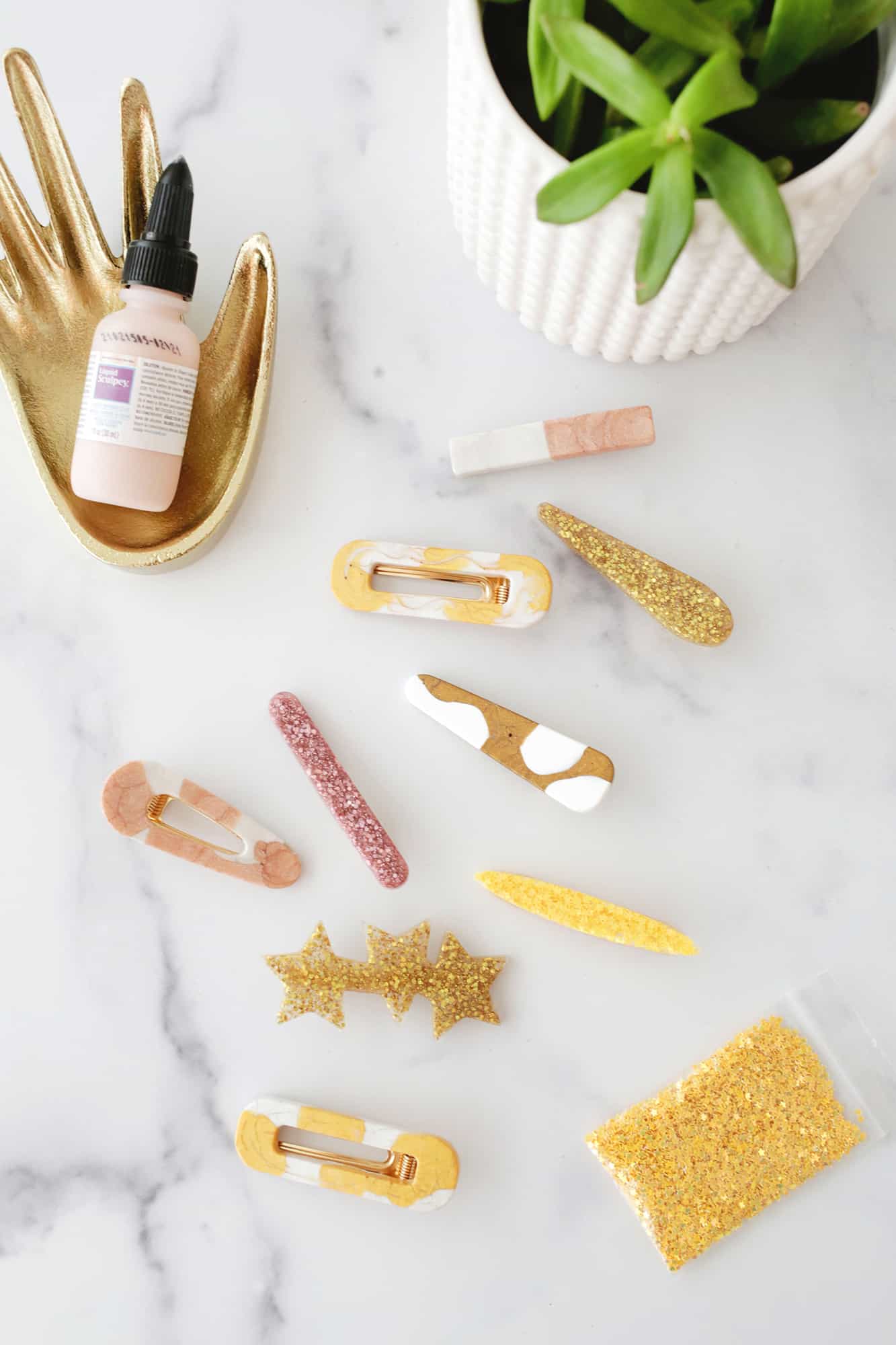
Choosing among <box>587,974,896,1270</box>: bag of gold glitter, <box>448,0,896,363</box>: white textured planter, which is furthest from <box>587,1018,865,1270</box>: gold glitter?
<box>448,0,896,363</box>: white textured planter

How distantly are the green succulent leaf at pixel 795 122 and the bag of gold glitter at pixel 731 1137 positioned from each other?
0.51 metres

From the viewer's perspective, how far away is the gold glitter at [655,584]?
66cm

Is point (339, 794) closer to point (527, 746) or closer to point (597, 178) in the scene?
point (527, 746)

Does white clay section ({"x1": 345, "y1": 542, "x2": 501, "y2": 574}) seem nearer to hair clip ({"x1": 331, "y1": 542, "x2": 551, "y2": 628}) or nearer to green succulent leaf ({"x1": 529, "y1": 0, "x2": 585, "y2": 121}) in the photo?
hair clip ({"x1": 331, "y1": 542, "x2": 551, "y2": 628})

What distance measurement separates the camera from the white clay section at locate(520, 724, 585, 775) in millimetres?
667

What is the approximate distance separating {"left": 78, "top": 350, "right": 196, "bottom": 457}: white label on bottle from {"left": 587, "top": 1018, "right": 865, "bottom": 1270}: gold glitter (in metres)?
0.52

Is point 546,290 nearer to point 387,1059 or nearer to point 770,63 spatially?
point 770,63

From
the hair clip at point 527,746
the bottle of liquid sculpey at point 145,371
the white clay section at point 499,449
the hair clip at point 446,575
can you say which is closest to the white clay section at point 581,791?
the hair clip at point 527,746

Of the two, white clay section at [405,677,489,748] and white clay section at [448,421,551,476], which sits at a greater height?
white clay section at [448,421,551,476]

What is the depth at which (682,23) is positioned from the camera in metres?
0.43

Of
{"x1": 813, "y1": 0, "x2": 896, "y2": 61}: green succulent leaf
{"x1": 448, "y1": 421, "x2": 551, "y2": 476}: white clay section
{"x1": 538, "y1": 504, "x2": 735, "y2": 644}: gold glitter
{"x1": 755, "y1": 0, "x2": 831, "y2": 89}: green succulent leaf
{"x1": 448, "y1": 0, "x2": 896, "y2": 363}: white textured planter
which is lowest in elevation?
{"x1": 538, "y1": 504, "x2": 735, "y2": 644}: gold glitter

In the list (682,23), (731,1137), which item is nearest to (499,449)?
(682,23)

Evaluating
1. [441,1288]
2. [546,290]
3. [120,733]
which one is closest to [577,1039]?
[441,1288]

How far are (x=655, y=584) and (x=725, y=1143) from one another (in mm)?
359
